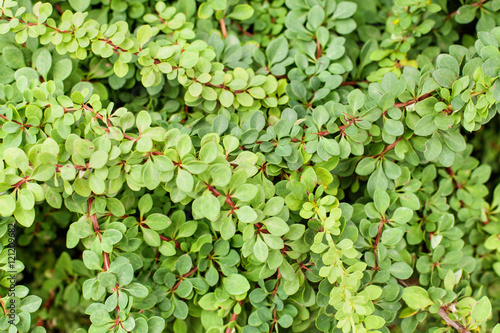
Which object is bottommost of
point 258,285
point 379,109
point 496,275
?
point 496,275

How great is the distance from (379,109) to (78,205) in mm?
942

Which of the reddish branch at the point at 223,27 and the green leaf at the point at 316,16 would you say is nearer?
the green leaf at the point at 316,16

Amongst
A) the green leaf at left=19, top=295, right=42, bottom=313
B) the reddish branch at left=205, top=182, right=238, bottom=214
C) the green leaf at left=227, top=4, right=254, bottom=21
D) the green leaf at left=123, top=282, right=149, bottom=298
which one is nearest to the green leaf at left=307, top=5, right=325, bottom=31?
the green leaf at left=227, top=4, right=254, bottom=21

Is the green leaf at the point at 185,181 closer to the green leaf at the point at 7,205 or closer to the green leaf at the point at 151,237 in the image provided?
the green leaf at the point at 151,237

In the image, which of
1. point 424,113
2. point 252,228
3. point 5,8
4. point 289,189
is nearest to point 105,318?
point 252,228

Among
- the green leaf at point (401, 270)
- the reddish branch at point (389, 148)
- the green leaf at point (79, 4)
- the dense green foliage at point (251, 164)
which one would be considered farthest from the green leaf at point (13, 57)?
the green leaf at point (401, 270)

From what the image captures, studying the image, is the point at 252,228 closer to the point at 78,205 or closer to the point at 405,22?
the point at 78,205

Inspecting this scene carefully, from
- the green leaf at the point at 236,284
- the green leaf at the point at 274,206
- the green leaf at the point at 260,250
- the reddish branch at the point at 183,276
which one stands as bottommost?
the reddish branch at the point at 183,276

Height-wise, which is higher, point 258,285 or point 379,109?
point 379,109

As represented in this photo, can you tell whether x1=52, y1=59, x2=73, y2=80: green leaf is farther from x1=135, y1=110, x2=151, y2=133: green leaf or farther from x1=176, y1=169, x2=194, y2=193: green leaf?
x1=176, y1=169, x2=194, y2=193: green leaf

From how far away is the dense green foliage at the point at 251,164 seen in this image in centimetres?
110

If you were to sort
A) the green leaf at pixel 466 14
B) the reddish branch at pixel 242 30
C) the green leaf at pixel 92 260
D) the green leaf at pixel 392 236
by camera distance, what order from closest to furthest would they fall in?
the green leaf at pixel 92 260, the green leaf at pixel 392 236, the green leaf at pixel 466 14, the reddish branch at pixel 242 30

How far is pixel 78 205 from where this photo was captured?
119cm

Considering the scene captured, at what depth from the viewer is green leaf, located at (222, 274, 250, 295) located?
1197 millimetres
